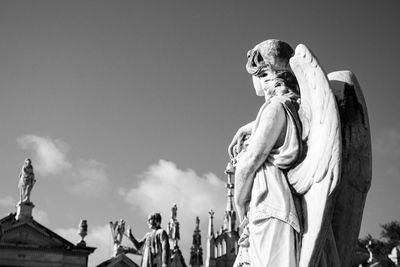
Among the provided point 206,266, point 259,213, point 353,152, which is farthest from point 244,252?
point 206,266

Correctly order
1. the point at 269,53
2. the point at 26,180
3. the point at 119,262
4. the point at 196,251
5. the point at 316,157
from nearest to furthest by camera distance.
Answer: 1. the point at 316,157
2. the point at 269,53
3. the point at 26,180
4. the point at 119,262
5. the point at 196,251

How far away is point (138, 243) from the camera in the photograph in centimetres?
1345

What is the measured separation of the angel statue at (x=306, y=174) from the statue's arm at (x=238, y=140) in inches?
12.4

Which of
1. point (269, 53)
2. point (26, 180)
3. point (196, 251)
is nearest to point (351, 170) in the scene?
point (269, 53)

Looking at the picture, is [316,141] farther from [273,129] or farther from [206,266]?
[206,266]

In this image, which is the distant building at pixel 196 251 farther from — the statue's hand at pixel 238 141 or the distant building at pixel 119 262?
the statue's hand at pixel 238 141

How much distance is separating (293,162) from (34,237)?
31223mm

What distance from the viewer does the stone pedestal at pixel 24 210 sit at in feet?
103

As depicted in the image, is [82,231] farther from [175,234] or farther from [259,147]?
[259,147]

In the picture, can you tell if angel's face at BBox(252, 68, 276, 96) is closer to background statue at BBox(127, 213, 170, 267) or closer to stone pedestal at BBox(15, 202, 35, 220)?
background statue at BBox(127, 213, 170, 267)

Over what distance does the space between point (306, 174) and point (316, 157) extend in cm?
14

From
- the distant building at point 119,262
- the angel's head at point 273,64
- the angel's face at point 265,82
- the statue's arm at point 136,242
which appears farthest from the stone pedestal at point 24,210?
the angel's head at point 273,64

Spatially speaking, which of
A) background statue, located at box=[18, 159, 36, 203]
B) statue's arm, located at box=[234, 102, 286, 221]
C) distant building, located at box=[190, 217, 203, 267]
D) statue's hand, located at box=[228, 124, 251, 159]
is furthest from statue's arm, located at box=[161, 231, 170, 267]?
distant building, located at box=[190, 217, 203, 267]

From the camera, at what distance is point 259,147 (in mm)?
3531
